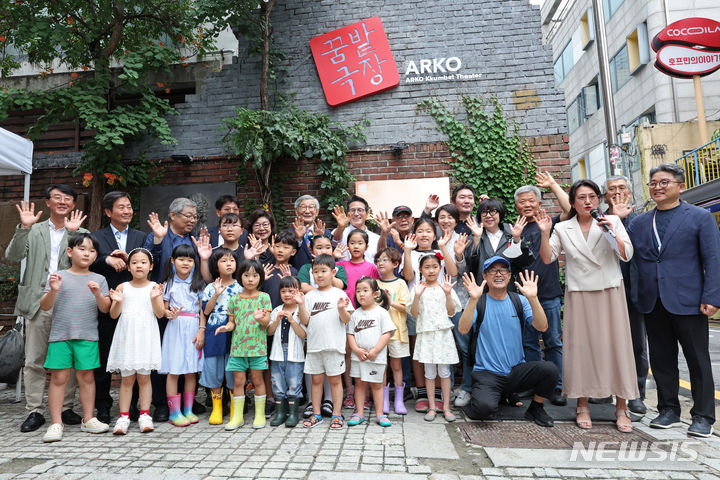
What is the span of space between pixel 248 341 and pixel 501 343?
226cm

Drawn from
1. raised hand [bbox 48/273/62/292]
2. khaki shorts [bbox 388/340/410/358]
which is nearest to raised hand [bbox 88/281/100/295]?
raised hand [bbox 48/273/62/292]

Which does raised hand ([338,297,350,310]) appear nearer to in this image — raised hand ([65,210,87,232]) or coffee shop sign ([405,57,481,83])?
raised hand ([65,210,87,232])

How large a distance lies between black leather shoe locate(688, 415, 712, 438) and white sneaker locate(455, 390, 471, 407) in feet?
5.72

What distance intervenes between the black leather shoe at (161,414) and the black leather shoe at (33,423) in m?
0.96

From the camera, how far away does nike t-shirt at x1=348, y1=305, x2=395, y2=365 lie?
3.95 metres

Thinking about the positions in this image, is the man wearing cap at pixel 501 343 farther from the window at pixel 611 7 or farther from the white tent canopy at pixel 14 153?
the window at pixel 611 7

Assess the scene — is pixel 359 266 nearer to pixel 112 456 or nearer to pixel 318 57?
pixel 112 456

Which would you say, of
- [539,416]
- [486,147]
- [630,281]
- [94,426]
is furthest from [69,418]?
[486,147]

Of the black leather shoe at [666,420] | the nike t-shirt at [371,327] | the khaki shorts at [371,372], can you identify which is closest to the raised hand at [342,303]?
the nike t-shirt at [371,327]

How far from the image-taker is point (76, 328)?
3895 mm

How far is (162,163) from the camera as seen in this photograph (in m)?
6.98

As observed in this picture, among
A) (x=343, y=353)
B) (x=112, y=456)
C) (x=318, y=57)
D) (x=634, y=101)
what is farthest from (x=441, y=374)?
(x=634, y=101)

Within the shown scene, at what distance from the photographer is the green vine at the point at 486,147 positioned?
21.0 feet

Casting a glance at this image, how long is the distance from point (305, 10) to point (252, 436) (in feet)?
20.4
